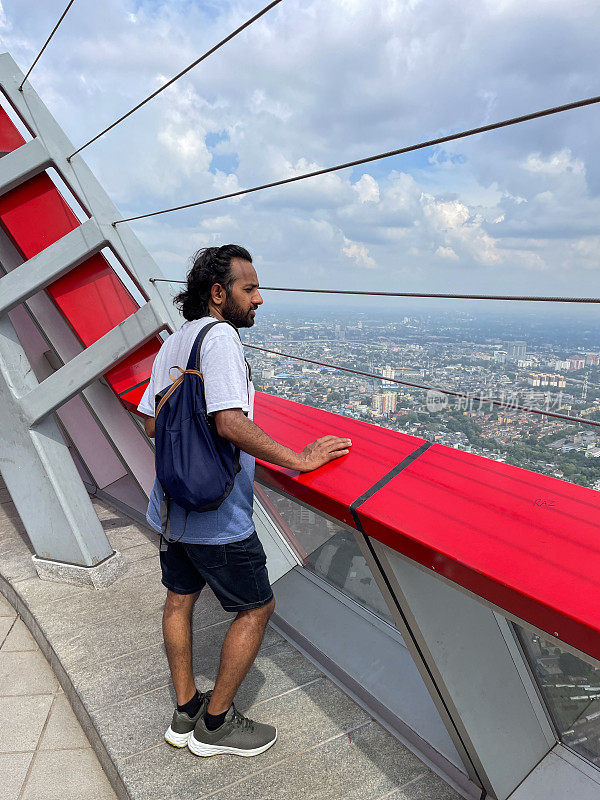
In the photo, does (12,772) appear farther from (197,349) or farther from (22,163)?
(22,163)

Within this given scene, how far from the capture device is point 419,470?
1665 mm

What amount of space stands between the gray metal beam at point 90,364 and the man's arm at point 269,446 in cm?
162

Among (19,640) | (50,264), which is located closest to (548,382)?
(50,264)

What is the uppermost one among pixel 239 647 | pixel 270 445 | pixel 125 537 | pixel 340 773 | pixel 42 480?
pixel 270 445

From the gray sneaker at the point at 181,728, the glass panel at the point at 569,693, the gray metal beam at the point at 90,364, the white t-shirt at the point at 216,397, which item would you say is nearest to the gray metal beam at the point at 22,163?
the gray metal beam at the point at 90,364

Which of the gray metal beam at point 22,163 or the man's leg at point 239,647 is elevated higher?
the gray metal beam at point 22,163

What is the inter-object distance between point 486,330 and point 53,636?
98.4 inches

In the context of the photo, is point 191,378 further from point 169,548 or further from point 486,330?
point 486,330

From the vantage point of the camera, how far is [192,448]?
1.68 m

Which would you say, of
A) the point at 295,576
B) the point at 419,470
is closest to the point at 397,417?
the point at 295,576

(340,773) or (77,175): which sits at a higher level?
(77,175)

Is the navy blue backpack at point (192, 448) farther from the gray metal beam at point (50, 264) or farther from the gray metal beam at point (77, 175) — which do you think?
the gray metal beam at point (50, 264)

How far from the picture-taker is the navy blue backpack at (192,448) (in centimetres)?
167

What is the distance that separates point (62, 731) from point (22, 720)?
19 centimetres
